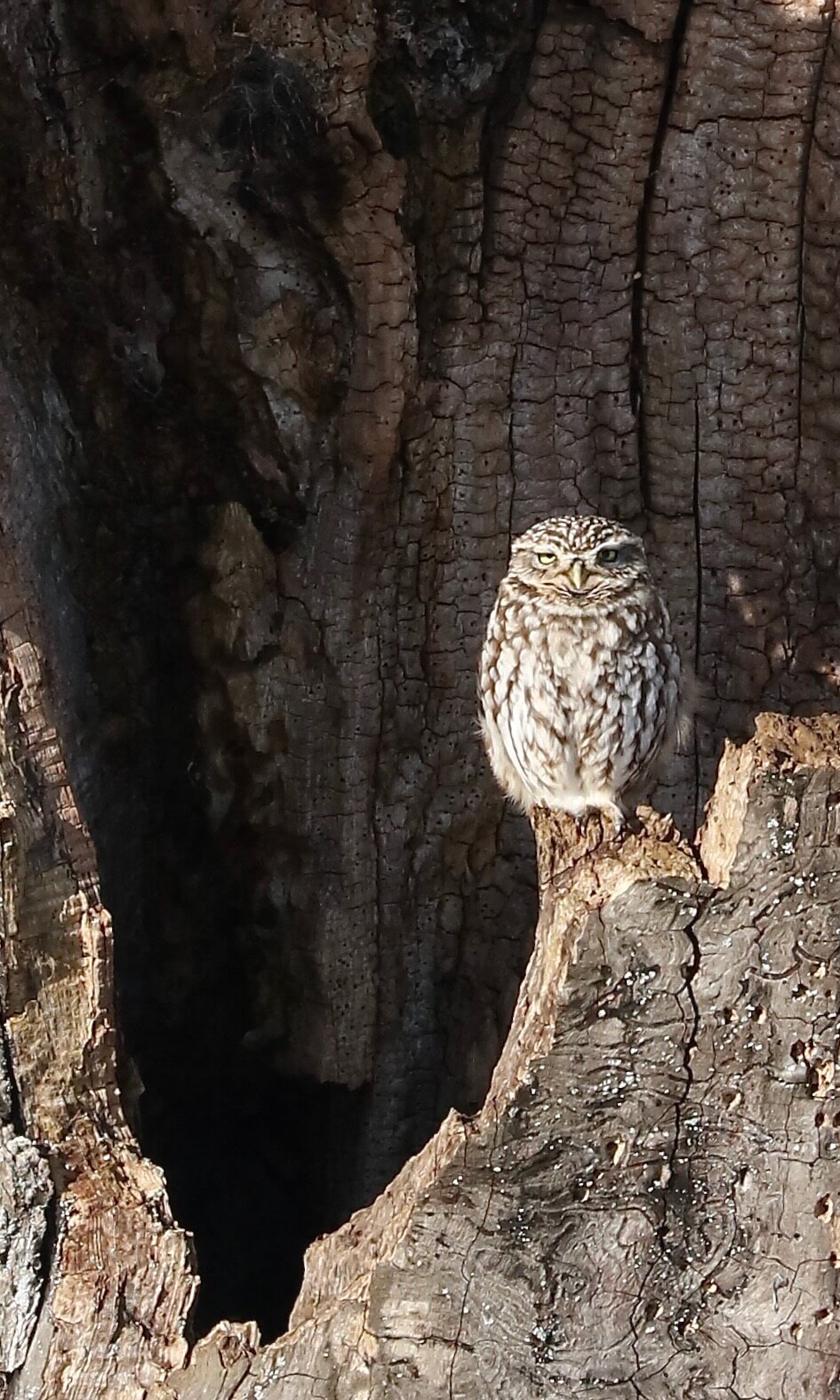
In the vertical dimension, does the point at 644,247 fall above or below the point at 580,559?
above

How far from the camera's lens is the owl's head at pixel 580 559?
320 centimetres

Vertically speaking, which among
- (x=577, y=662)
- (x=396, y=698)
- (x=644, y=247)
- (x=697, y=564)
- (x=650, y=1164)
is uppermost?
(x=644, y=247)

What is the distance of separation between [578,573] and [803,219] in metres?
0.85

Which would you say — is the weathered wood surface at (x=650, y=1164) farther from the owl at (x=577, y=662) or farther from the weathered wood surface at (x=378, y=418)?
the weathered wood surface at (x=378, y=418)

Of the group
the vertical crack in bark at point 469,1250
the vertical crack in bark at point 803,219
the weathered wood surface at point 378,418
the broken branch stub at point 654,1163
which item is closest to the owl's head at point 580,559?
the weathered wood surface at point 378,418

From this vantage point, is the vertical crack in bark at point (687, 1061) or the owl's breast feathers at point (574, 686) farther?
the owl's breast feathers at point (574, 686)

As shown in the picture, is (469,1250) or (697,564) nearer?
(469,1250)

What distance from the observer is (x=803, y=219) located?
3252 mm

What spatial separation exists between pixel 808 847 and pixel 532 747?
1.08 meters

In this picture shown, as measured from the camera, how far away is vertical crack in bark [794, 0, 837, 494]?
3.13 meters

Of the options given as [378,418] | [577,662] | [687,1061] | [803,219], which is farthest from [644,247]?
[687,1061]

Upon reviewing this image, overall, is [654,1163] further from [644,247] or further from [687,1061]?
[644,247]

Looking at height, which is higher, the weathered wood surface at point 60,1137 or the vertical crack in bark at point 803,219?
the vertical crack in bark at point 803,219

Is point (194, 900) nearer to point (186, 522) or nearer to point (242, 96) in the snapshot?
point (186, 522)
